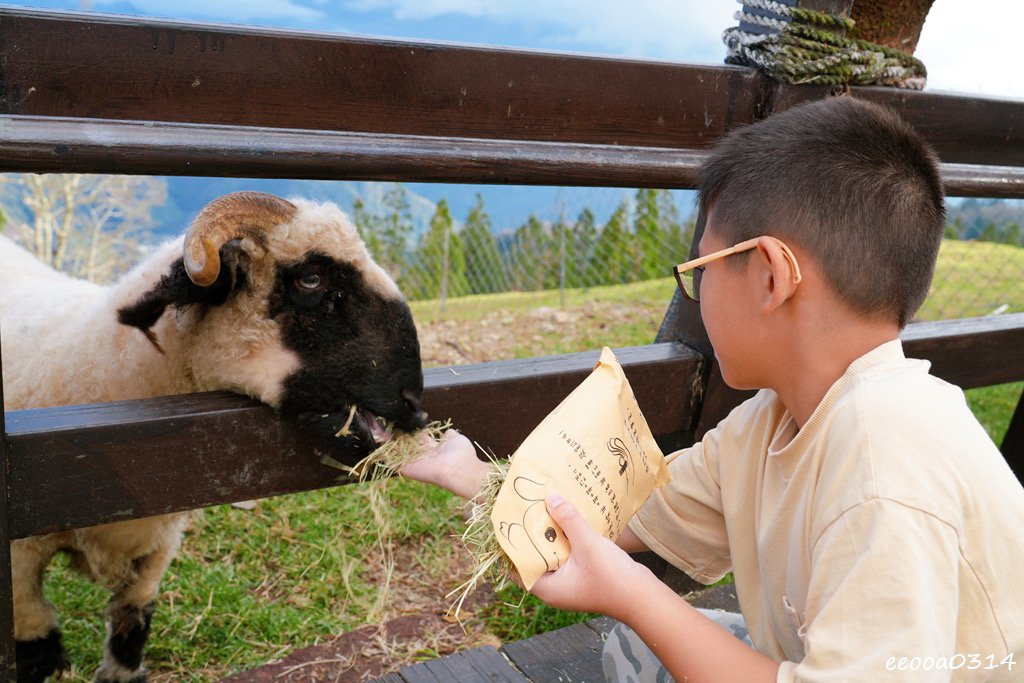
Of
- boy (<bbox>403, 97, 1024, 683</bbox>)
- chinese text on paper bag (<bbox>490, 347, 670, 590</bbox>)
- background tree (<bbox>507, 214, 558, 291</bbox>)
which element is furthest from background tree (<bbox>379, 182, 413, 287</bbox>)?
boy (<bbox>403, 97, 1024, 683</bbox>)

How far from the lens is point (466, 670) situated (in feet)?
8.82

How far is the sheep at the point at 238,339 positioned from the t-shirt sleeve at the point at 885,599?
1329 millimetres

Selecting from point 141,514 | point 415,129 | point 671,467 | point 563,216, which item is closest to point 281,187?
point 415,129

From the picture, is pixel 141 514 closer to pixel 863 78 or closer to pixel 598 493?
→ pixel 598 493

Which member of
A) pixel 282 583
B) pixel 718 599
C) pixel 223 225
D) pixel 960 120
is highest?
pixel 960 120

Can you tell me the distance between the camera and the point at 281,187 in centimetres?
357

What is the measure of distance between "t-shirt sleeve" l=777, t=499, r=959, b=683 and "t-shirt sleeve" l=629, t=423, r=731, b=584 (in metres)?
0.70

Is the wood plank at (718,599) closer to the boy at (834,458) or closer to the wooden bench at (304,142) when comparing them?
the wooden bench at (304,142)

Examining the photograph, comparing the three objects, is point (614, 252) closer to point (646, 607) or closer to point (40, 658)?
point (40, 658)

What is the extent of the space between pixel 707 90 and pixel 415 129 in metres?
1.02

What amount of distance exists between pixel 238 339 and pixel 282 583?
174 cm

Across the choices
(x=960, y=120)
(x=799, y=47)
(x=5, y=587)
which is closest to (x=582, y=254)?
(x=960, y=120)

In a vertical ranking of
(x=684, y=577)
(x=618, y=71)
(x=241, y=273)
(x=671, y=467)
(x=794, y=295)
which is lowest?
(x=684, y=577)

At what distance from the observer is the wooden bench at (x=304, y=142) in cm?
193
